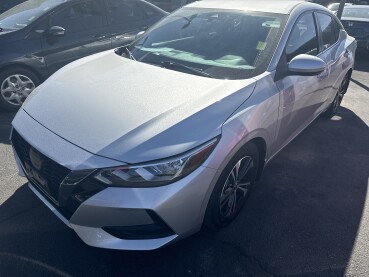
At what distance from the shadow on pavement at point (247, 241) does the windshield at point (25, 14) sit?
2810 mm

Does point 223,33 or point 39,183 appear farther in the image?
point 223,33

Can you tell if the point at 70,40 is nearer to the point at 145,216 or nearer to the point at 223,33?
the point at 223,33

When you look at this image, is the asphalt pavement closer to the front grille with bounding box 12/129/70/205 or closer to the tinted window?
the front grille with bounding box 12/129/70/205

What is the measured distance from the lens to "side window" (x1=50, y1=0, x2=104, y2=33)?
4750mm

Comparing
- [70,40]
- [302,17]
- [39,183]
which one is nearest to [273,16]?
[302,17]

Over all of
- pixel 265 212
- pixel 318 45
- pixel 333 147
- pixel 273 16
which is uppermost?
pixel 273 16

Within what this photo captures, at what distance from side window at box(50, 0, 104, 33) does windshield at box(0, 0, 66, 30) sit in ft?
0.56

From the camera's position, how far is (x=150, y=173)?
6.05ft

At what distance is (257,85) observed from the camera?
2441mm

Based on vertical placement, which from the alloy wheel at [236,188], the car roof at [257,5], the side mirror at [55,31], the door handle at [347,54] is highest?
the car roof at [257,5]

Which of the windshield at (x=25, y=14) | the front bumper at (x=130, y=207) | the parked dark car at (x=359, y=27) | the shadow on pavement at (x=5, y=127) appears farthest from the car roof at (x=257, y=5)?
the parked dark car at (x=359, y=27)

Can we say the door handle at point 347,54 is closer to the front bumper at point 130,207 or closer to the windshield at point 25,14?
the front bumper at point 130,207

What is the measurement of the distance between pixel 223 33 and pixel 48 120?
5.62 feet

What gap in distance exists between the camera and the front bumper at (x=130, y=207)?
5.99 feet
